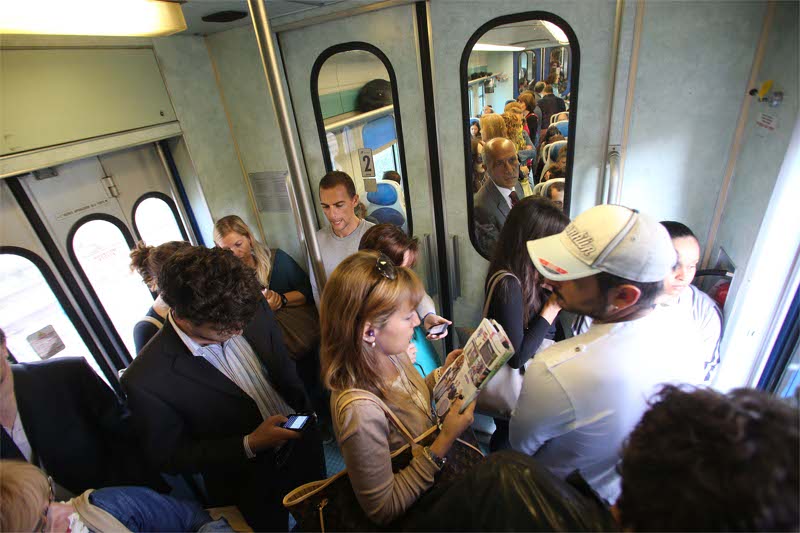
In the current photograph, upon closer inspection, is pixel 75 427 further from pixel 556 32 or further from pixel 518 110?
pixel 556 32

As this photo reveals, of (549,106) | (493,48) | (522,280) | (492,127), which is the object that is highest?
(493,48)

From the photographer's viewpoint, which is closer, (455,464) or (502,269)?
(455,464)

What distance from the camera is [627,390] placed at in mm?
1172

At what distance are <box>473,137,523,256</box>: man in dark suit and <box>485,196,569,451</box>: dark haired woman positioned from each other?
896 mm

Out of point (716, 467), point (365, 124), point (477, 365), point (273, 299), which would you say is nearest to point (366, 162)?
point (365, 124)

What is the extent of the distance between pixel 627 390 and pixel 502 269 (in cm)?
90

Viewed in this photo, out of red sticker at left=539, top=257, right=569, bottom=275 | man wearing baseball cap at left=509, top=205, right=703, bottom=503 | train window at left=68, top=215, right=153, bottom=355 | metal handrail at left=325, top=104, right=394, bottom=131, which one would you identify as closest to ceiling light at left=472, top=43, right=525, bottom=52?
metal handrail at left=325, top=104, right=394, bottom=131

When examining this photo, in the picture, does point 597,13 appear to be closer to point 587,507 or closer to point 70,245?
point 587,507

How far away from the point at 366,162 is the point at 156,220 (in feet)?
6.11

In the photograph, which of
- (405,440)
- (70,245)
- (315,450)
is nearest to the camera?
(405,440)

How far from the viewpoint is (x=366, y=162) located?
10.5 ft

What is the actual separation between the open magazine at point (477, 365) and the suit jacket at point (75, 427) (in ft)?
6.14

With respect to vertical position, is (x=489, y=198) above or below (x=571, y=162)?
below

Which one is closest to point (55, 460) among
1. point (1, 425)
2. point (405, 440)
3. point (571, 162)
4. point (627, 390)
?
point (1, 425)
